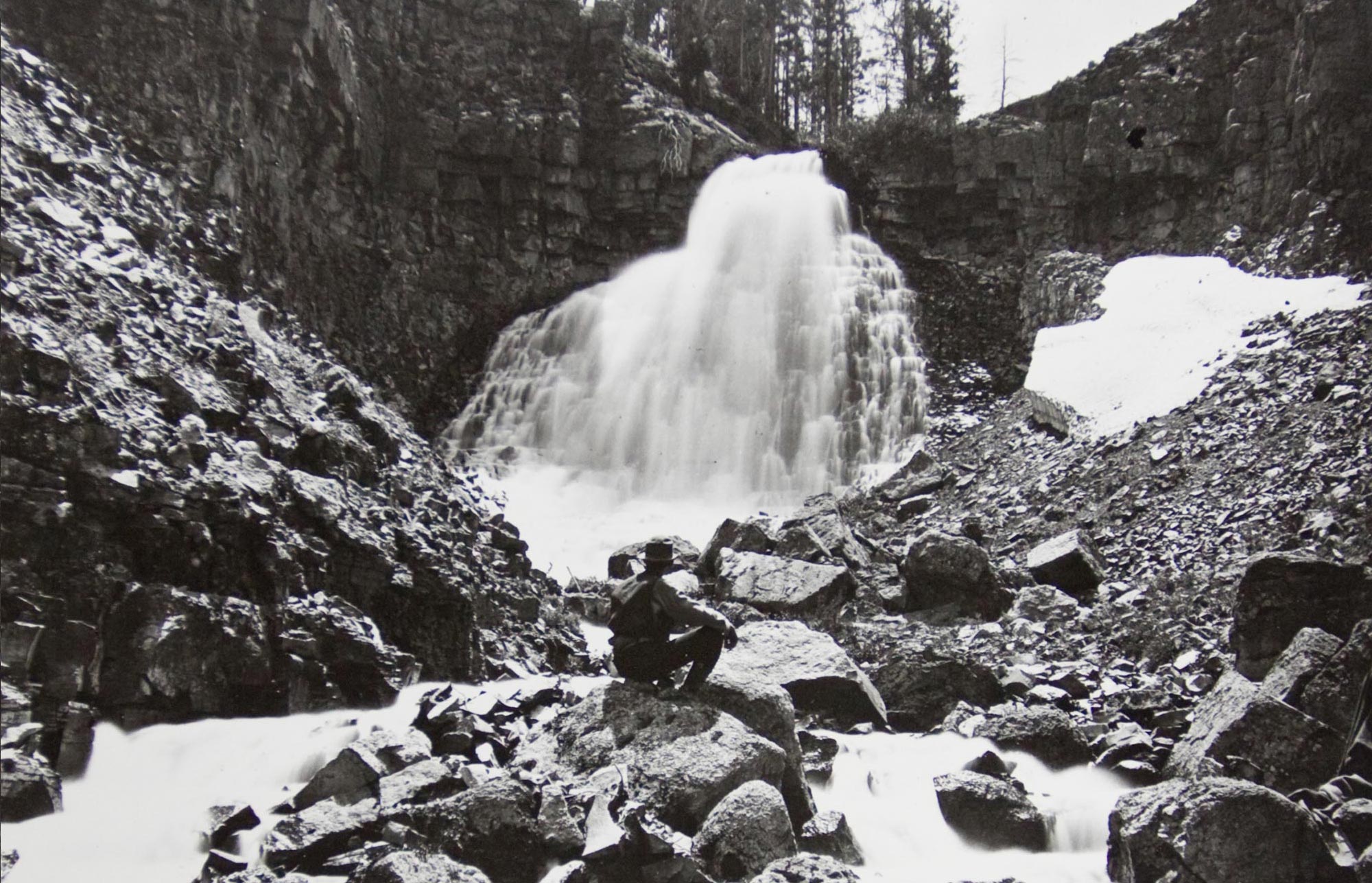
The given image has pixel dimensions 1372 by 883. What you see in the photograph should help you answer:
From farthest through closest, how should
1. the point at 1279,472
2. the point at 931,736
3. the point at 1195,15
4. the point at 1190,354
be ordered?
the point at 1195,15 < the point at 1190,354 < the point at 1279,472 < the point at 931,736

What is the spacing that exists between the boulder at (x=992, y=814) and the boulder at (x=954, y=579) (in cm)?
481

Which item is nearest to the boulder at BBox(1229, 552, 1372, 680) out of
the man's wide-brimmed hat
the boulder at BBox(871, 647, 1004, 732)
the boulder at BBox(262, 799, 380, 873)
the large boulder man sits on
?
the boulder at BBox(871, 647, 1004, 732)

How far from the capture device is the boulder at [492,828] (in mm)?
5410

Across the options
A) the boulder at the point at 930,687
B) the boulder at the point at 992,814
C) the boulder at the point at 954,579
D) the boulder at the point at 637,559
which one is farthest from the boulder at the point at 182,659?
the boulder at the point at 954,579

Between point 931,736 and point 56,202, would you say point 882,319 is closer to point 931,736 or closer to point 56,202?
point 931,736

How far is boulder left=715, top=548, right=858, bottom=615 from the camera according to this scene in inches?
469

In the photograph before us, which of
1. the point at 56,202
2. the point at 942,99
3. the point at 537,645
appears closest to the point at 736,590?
the point at 537,645

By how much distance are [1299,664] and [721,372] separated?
14278 mm

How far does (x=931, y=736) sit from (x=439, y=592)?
4616 millimetres

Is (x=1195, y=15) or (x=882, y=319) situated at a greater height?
(x=1195, y=15)

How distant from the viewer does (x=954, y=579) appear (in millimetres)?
11977

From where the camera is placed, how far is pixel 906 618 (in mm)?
11812

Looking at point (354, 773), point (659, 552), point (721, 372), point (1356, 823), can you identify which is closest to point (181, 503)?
point (354, 773)

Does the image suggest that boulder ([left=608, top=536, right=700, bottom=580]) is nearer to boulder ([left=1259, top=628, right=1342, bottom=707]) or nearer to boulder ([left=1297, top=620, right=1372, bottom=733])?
boulder ([left=1259, top=628, right=1342, bottom=707])
